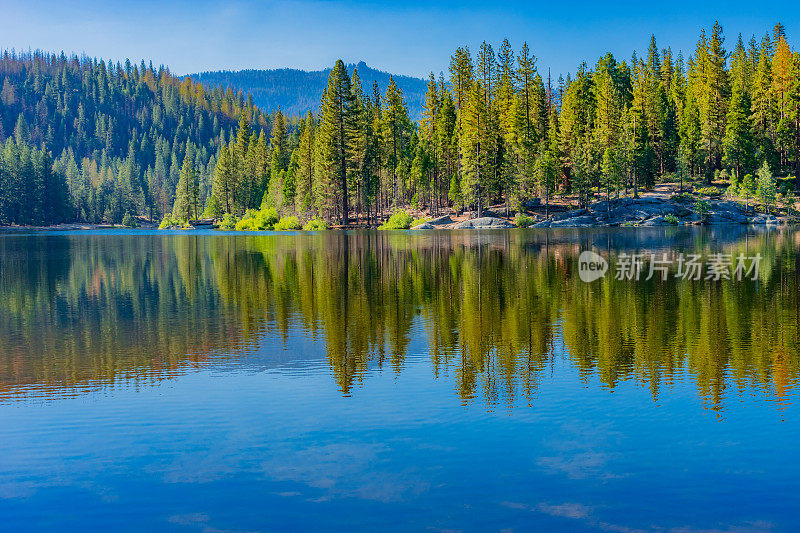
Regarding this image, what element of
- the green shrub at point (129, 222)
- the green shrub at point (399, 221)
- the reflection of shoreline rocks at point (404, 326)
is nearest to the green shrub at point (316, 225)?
the green shrub at point (399, 221)

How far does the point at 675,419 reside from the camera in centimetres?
938

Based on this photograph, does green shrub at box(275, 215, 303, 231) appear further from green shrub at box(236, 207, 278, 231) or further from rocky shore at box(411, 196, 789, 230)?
rocky shore at box(411, 196, 789, 230)

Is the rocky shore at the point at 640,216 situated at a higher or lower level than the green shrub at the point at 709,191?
lower

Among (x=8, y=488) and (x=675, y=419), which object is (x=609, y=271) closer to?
(x=675, y=419)

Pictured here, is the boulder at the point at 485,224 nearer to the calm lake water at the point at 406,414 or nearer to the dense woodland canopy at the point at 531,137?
the dense woodland canopy at the point at 531,137

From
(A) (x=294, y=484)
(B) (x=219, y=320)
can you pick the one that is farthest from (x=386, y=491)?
(B) (x=219, y=320)

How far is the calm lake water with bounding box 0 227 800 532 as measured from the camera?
6949 mm

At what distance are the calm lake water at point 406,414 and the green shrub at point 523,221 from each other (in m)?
62.5

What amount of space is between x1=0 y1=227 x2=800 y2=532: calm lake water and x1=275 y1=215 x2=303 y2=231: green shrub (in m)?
77.9

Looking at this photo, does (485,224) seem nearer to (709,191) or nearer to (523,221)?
(523,221)

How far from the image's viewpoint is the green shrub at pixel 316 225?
93.9 m

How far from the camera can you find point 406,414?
9.80 metres

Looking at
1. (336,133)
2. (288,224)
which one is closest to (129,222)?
(288,224)

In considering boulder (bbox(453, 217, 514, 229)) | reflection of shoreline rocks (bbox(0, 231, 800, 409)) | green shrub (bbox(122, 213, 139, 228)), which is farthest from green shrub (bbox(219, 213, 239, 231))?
reflection of shoreline rocks (bbox(0, 231, 800, 409))
